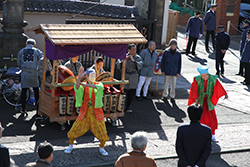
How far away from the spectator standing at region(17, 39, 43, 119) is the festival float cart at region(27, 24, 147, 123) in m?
0.46

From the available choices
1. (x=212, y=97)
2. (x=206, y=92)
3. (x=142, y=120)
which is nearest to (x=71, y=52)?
(x=142, y=120)

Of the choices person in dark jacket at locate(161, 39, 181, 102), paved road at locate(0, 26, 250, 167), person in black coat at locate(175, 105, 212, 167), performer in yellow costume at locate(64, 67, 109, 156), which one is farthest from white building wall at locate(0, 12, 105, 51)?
person in black coat at locate(175, 105, 212, 167)

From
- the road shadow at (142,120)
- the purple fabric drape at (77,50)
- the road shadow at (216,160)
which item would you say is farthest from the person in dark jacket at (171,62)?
the road shadow at (216,160)

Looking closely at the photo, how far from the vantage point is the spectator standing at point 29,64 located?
9.38m

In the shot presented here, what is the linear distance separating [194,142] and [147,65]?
6102mm

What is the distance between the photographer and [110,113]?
9.26 metres

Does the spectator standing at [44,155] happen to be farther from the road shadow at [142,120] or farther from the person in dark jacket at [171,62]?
the person in dark jacket at [171,62]

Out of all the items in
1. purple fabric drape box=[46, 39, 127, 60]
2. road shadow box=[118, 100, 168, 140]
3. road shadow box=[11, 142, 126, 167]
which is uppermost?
purple fabric drape box=[46, 39, 127, 60]

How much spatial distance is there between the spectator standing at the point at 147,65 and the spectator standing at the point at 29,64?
11.0 feet

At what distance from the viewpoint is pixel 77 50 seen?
346 inches

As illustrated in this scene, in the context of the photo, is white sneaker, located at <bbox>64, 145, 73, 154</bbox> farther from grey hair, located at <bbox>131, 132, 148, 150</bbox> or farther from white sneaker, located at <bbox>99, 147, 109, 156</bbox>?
grey hair, located at <bbox>131, 132, 148, 150</bbox>

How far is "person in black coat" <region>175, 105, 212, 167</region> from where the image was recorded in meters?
5.55

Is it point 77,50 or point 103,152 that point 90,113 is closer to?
point 103,152

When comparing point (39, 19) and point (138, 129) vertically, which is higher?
point (39, 19)
